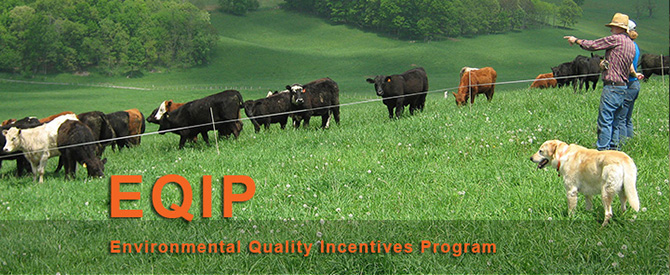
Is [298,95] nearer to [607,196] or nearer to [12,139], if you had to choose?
[12,139]

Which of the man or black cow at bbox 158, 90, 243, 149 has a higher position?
the man

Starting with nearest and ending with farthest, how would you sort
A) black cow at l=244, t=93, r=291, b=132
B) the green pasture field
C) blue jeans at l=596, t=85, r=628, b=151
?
the green pasture field < blue jeans at l=596, t=85, r=628, b=151 < black cow at l=244, t=93, r=291, b=132

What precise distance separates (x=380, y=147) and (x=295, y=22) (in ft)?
331

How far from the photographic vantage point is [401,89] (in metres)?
16.4

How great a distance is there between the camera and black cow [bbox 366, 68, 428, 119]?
643 inches

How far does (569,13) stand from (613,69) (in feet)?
345

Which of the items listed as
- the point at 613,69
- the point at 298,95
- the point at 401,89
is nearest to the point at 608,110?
the point at 613,69

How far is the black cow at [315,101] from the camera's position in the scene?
645 inches

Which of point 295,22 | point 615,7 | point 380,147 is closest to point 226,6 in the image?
point 295,22

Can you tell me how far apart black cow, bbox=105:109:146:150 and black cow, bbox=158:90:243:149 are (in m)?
2.36

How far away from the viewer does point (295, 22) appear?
10738 centimetres

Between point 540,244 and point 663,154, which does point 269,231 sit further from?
point 663,154

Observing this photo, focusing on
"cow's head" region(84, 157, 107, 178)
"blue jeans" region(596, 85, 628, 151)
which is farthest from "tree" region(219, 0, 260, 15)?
"blue jeans" region(596, 85, 628, 151)

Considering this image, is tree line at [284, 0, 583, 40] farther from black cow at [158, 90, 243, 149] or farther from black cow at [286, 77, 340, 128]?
black cow at [158, 90, 243, 149]
